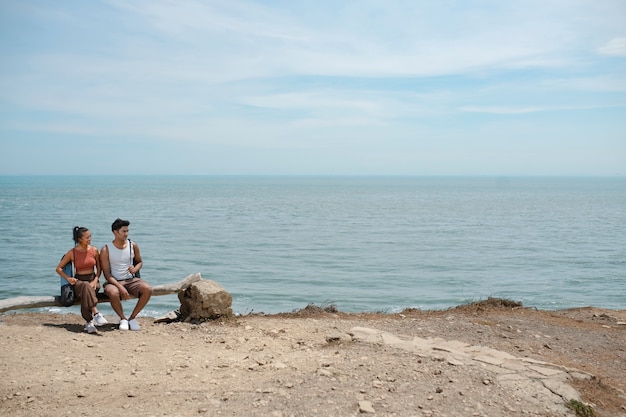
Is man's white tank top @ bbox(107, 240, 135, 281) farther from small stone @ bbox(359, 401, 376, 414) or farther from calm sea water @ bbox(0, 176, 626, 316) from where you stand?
calm sea water @ bbox(0, 176, 626, 316)

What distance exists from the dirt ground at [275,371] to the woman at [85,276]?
28 cm

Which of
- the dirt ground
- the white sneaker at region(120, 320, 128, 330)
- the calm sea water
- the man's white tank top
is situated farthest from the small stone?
the calm sea water

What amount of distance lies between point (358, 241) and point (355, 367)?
25.1m

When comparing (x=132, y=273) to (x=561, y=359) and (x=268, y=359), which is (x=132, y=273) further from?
(x=561, y=359)

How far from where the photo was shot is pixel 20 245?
92.7 feet

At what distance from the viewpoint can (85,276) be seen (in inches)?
356

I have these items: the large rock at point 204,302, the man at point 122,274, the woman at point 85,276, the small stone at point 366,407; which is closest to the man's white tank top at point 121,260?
the man at point 122,274

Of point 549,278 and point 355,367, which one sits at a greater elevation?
point 355,367

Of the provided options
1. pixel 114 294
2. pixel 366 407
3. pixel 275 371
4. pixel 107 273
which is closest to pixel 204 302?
pixel 114 294

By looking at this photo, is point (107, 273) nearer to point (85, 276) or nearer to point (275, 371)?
point (85, 276)

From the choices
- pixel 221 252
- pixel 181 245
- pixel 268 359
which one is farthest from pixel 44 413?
pixel 181 245

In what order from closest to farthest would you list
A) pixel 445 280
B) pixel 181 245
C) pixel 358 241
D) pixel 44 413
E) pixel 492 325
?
pixel 44 413 < pixel 492 325 < pixel 445 280 < pixel 181 245 < pixel 358 241

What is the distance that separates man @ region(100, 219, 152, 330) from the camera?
8992mm

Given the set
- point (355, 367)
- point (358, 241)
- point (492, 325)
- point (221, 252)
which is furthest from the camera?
point (358, 241)
